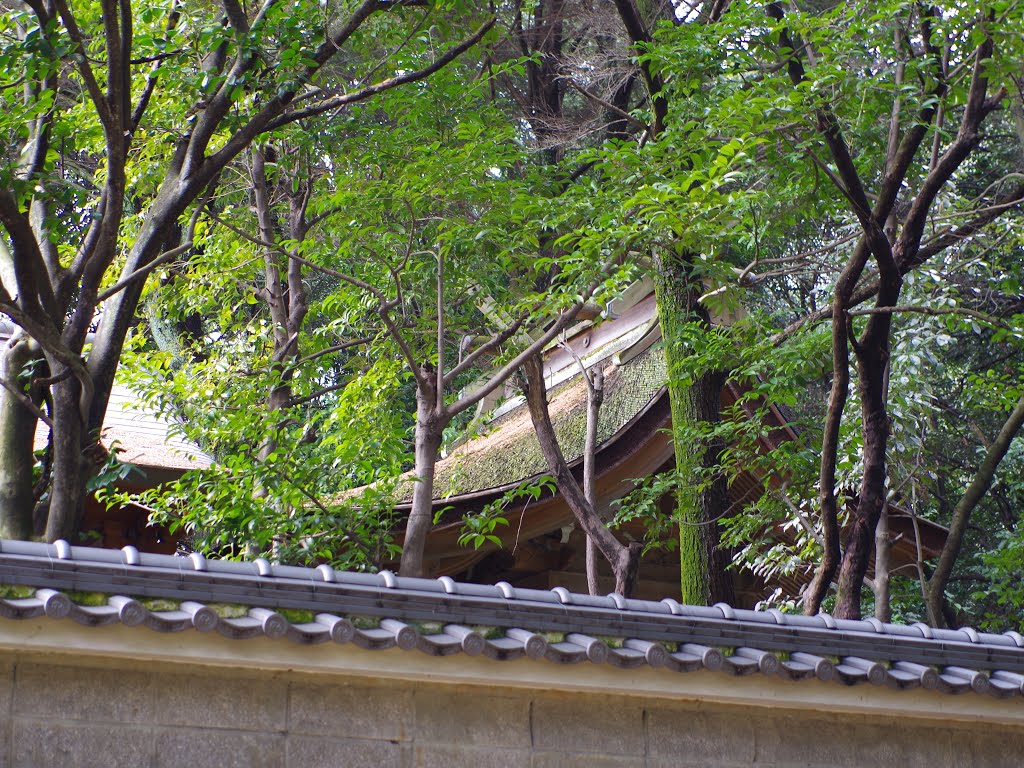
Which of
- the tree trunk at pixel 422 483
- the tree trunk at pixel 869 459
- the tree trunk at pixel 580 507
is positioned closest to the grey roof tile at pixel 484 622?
the tree trunk at pixel 869 459

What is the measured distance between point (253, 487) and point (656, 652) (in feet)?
12.8

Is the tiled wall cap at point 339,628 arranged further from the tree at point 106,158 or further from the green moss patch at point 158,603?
the tree at point 106,158

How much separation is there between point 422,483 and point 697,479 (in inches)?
92.7

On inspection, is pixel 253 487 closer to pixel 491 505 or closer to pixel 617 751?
pixel 491 505

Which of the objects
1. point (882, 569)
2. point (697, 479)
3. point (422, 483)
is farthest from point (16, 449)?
point (882, 569)

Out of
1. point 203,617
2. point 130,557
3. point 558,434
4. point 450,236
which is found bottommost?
point 203,617

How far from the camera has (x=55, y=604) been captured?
113 inches

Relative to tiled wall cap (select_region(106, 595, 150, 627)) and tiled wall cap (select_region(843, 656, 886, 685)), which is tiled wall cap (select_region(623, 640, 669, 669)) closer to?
tiled wall cap (select_region(843, 656, 886, 685))

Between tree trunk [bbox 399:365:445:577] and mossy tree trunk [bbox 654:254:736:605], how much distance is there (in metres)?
1.96

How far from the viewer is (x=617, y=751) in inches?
157

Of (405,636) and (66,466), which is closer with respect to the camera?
(405,636)

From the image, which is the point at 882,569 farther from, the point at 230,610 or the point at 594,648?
the point at 230,610

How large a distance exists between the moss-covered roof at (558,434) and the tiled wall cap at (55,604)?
4722mm

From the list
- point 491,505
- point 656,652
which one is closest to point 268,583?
point 656,652
